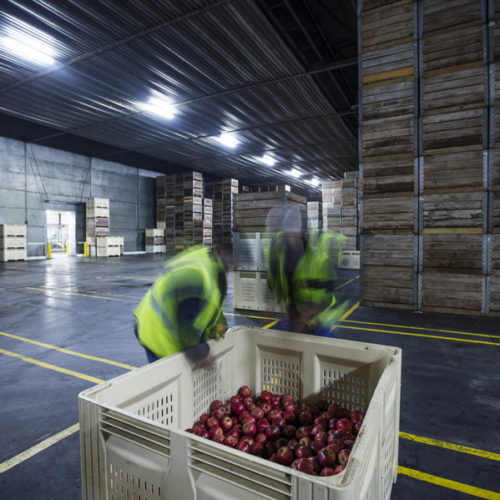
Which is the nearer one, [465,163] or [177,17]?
[465,163]

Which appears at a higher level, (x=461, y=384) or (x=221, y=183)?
(x=221, y=183)

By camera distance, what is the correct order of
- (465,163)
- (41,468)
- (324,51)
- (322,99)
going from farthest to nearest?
(322,99) → (324,51) → (465,163) → (41,468)

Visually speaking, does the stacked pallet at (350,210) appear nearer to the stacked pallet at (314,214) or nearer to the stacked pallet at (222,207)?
the stacked pallet at (314,214)

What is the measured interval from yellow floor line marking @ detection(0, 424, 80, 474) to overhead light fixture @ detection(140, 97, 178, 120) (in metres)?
14.5

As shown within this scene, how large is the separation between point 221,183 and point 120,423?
88.2ft

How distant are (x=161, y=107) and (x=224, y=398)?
1561cm

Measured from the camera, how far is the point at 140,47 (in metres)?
10.6

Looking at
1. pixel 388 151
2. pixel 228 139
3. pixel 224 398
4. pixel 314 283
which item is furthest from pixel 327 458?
pixel 228 139

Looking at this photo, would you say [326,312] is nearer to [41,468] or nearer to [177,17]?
[41,468]

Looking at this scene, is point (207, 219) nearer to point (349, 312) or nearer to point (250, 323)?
point (349, 312)

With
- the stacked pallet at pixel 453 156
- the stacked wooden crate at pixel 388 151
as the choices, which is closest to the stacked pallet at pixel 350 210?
A: the stacked wooden crate at pixel 388 151

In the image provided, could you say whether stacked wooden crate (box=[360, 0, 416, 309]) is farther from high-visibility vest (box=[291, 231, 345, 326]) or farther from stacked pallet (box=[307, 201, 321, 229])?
stacked pallet (box=[307, 201, 321, 229])

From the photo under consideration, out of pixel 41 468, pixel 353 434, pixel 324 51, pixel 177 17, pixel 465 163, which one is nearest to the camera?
pixel 353 434

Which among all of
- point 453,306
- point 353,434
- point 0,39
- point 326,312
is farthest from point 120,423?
point 0,39
